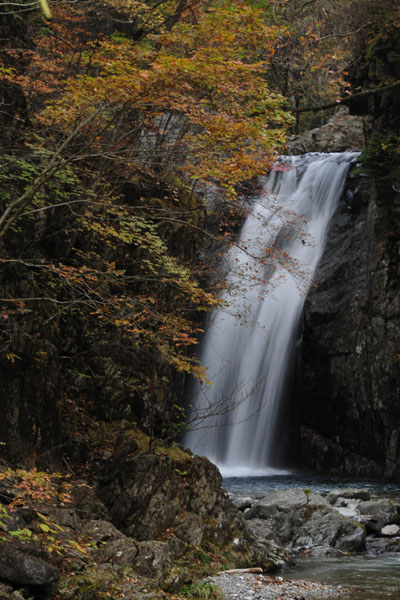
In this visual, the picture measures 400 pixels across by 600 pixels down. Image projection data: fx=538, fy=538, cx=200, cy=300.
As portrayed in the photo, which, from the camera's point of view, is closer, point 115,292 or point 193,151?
point 193,151

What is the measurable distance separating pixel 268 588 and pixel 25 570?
2.76 metres

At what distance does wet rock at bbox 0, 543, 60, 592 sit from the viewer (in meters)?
4.13

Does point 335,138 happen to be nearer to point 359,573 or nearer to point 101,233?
point 101,233

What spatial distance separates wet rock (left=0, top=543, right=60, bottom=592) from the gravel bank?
1.97 meters

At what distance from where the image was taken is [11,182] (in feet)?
25.5

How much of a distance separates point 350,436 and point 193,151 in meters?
12.4

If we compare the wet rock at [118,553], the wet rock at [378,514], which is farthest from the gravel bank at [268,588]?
the wet rock at [378,514]

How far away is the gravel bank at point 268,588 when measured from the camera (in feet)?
17.8

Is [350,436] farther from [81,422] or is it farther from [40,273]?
[40,273]

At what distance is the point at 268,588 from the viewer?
18.7 feet

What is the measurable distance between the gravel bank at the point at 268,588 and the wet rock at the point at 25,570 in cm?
197

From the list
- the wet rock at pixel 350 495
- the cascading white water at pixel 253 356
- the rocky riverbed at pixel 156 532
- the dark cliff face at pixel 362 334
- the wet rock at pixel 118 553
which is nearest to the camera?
the rocky riverbed at pixel 156 532

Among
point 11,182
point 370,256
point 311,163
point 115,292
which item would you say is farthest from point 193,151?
point 311,163

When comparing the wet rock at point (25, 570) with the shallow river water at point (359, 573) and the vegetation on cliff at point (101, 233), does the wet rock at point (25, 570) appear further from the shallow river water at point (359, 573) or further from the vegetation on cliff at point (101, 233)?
the shallow river water at point (359, 573)
